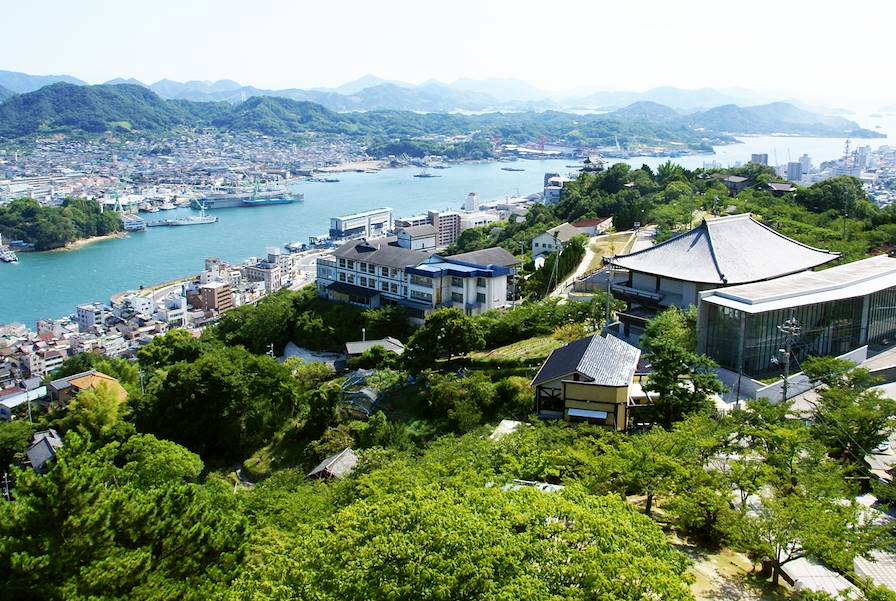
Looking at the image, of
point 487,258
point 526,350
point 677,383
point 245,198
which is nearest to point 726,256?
point 526,350

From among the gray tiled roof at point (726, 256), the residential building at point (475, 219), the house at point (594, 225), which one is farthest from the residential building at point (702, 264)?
the residential building at point (475, 219)

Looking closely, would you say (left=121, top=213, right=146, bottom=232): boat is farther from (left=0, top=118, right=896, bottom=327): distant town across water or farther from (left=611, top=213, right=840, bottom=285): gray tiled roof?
(left=611, top=213, right=840, bottom=285): gray tiled roof

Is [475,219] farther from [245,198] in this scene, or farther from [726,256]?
[726,256]

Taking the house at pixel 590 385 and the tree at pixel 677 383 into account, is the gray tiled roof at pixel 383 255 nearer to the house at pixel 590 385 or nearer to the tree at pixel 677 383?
the house at pixel 590 385

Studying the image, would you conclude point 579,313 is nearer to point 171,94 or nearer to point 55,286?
point 55,286

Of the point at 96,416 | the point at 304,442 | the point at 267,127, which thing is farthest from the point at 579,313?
the point at 267,127

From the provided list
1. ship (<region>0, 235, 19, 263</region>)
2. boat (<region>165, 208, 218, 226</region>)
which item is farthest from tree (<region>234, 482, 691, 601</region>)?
boat (<region>165, 208, 218, 226</region>)
